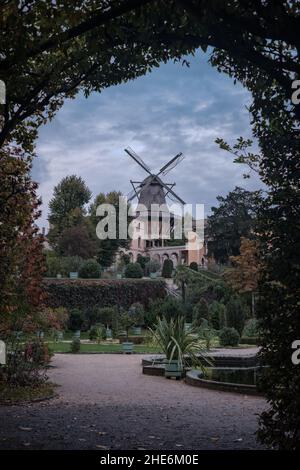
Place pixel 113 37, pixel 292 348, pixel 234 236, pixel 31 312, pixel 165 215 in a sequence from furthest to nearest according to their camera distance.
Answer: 1. pixel 165 215
2. pixel 234 236
3. pixel 31 312
4. pixel 113 37
5. pixel 292 348

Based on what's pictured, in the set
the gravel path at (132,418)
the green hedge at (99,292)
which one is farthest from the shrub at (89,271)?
the gravel path at (132,418)

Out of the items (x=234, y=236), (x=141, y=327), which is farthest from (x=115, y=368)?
(x=234, y=236)

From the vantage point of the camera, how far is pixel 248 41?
4605 millimetres

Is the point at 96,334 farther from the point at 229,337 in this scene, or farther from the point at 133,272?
the point at 133,272

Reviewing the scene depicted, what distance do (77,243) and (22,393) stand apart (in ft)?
121

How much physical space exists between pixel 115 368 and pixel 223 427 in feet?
28.3

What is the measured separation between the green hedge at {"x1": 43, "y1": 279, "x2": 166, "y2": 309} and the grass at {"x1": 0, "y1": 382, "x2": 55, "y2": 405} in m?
22.6

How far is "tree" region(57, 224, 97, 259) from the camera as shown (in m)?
45.8

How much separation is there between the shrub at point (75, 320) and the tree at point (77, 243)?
15320mm

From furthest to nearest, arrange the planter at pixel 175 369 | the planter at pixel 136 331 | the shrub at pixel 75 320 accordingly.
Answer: the shrub at pixel 75 320, the planter at pixel 136 331, the planter at pixel 175 369

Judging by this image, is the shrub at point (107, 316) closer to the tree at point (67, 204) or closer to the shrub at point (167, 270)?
the shrub at point (167, 270)

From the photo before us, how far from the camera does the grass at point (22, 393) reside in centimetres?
891

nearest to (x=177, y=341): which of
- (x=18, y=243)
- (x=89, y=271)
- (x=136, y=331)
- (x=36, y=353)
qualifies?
(x=36, y=353)

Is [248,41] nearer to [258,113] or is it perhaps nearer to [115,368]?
[258,113]
